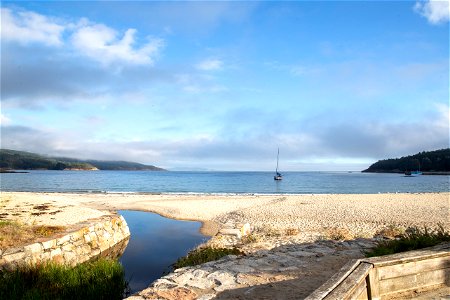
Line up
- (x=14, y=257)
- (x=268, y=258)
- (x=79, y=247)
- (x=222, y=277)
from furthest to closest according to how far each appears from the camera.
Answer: (x=79, y=247)
(x=14, y=257)
(x=268, y=258)
(x=222, y=277)

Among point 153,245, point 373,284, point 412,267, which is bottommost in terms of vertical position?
point 153,245

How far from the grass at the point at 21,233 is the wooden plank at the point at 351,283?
11207 millimetres

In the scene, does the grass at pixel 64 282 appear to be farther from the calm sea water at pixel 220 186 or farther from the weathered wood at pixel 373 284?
the calm sea water at pixel 220 186

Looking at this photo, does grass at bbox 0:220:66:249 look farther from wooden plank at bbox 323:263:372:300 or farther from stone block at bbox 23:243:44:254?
wooden plank at bbox 323:263:372:300

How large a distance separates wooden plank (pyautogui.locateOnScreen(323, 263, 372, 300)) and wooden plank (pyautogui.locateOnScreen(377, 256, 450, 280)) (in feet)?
1.42

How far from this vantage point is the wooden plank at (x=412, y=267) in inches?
212

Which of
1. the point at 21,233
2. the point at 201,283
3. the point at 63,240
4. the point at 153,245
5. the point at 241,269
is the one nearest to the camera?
the point at 201,283

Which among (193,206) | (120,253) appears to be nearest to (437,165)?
(193,206)

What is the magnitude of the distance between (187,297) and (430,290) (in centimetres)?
430

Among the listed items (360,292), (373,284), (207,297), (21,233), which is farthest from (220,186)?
(360,292)

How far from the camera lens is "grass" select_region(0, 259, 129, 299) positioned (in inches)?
317

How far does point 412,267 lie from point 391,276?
1.66 ft

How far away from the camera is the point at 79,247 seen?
1395 cm

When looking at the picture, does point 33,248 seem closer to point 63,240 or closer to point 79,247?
point 63,240
